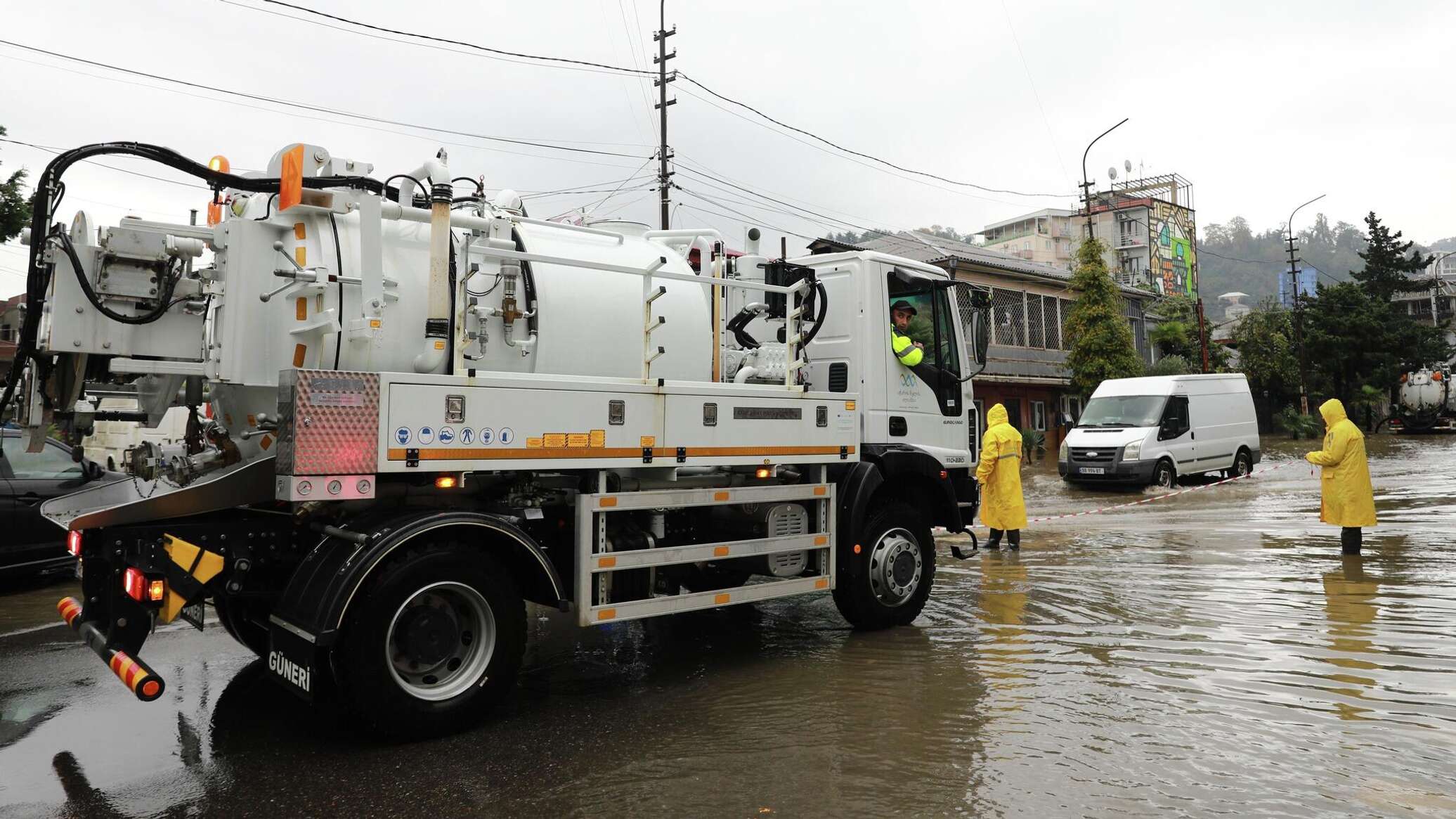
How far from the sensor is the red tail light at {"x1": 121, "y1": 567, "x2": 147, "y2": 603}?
166 inches

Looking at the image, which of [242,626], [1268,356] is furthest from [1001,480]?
[1268,356]

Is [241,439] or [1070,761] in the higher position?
[241,439]

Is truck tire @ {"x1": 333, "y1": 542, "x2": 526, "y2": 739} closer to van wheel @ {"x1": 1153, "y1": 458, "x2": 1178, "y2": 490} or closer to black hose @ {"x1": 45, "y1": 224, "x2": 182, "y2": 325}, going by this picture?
black hose @ {"x1": 45, "y1": 224, "x2": 182, "y2": 325}

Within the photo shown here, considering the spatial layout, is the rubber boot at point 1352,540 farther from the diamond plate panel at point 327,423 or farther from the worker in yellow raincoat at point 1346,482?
the diamond plate panel at point 327,423

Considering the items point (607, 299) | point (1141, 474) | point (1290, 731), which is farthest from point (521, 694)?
point (1141, 474)

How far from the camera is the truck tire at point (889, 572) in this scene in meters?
6.67

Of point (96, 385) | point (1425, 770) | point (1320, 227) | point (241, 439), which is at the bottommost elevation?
point (1425, 770)

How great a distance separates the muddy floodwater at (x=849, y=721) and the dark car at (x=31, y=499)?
43 cm

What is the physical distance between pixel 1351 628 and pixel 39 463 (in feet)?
36.7

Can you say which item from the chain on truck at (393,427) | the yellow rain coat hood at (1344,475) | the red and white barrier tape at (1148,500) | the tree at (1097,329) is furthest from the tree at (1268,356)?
the chain on truck at (393,427)

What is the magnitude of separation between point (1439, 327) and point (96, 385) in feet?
176

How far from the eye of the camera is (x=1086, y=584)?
29.0 ft

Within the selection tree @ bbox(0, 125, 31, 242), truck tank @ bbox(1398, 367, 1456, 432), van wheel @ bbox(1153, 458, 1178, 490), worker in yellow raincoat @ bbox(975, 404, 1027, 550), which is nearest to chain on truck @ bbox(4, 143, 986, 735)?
worker in yellow raincoat @ bbox(975, 404, 1027, 550)

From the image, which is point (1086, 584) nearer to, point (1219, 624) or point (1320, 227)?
point (1219, 624)
